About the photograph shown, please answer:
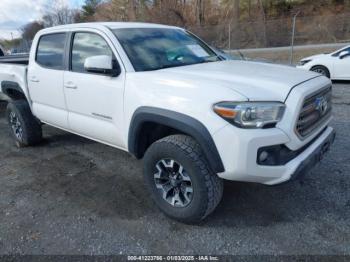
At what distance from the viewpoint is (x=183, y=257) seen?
2586 mm

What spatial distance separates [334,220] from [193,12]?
35.2 meters

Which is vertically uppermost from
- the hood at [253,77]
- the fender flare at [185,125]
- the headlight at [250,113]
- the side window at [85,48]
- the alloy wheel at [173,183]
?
the side window at [85,48]

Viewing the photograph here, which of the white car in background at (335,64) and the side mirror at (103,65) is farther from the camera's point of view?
the white car in background at (335,64)

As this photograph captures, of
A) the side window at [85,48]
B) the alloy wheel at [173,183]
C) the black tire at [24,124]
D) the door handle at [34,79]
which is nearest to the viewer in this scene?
the alloy wheel at [173,183]

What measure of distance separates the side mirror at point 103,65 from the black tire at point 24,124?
233 centimetres

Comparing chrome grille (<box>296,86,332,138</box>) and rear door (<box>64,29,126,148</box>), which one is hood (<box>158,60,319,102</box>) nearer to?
chrome grille (<box>296,86,332,138</box>)

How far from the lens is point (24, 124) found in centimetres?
493

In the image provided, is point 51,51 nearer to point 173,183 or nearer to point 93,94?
point 93,94

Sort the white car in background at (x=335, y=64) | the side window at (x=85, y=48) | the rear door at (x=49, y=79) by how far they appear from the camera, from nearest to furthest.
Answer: the side window at (x=85, y=48) → the rear door at (x=49, y=79) → the white car in background at (x=335, y=64)

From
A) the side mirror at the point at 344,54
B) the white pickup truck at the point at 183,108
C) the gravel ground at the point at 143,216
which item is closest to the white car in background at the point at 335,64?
the side mirror at the point at 344,54

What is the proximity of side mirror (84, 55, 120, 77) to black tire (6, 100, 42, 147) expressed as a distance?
2.33m

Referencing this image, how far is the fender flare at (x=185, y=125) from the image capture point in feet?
8.30

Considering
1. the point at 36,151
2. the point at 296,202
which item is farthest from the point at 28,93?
the point at 296,202

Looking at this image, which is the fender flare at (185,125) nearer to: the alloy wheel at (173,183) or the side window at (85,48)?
the alloy wheel at (173,183)
